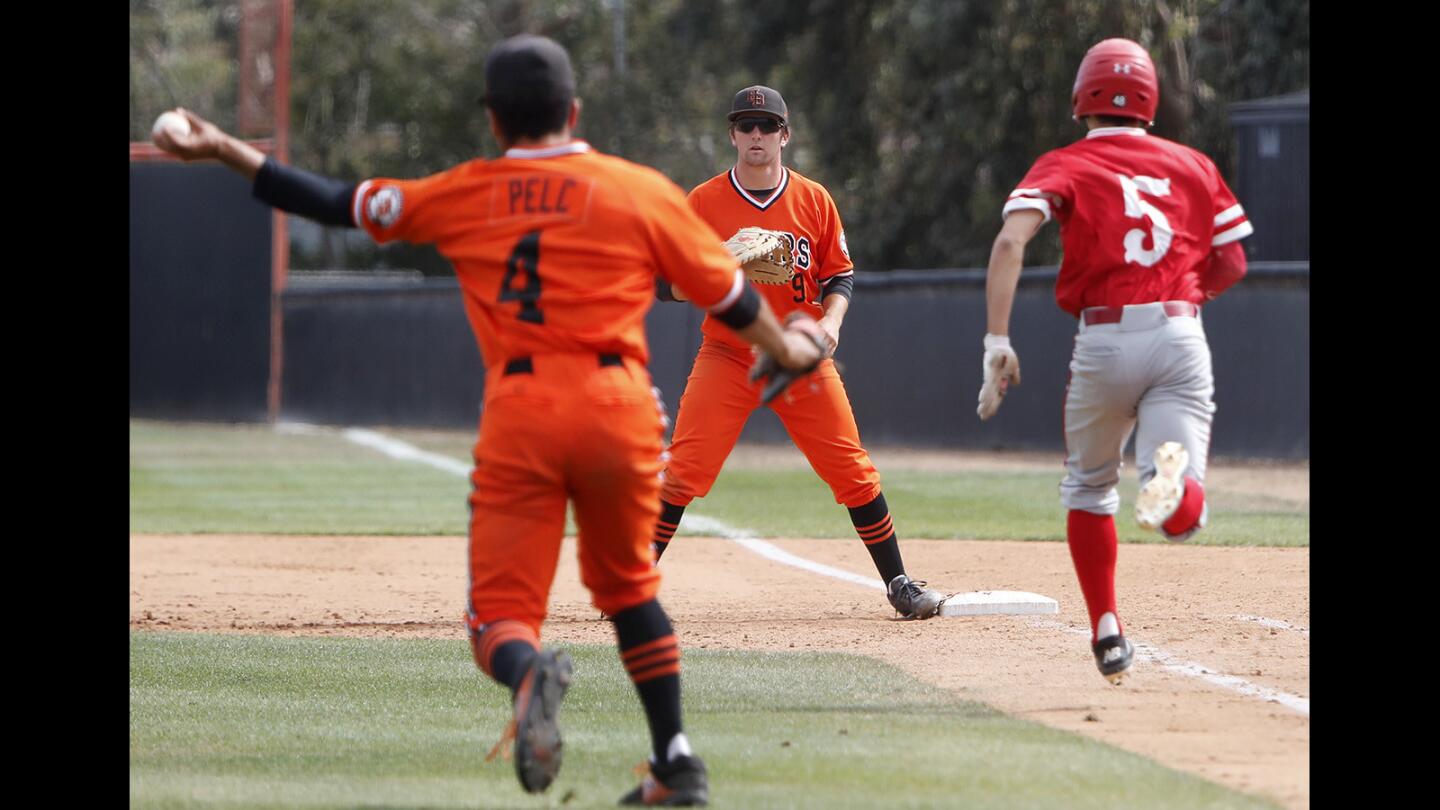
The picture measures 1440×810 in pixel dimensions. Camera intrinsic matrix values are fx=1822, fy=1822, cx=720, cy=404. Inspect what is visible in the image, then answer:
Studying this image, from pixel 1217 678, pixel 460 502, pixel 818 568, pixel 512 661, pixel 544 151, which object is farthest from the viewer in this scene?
pixel 460 502

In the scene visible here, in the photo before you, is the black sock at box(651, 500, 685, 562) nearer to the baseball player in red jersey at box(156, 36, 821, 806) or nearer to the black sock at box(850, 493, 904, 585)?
the black sock at box(850, 493, 904, 585)

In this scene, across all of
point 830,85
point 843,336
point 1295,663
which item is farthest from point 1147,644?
point 830,85

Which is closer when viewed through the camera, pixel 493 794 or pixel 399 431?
pixel 493 794

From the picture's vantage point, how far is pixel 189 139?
4691 mm

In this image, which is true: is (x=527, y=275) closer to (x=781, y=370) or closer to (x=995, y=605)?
(x=781, y=370)

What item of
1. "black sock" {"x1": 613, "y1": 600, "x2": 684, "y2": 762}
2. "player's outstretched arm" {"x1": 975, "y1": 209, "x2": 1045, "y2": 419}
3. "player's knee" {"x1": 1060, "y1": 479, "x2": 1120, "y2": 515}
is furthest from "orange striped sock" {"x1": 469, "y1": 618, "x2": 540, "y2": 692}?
"player's knee" {"x1": 1060, "y1": 479, "x2": 1120, "y2": 515}

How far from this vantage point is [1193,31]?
78.7 ft

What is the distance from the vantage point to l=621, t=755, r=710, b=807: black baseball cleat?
448cm

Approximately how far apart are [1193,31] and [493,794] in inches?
839

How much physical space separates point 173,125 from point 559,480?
137cm

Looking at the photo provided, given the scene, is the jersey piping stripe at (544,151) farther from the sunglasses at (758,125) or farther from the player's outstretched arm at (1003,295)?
the sunglasses at (758,125)

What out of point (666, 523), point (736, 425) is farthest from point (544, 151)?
point (666, 523)

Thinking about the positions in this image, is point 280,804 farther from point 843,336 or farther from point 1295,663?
point 843,336
